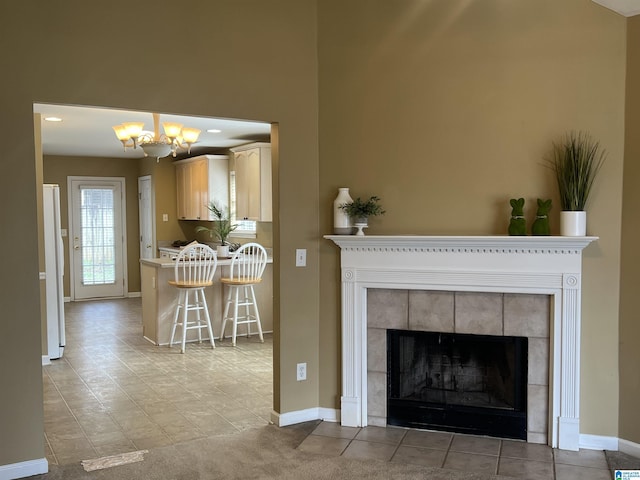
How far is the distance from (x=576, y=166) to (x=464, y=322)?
3.73 feet

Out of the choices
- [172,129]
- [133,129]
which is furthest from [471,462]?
[133,129]

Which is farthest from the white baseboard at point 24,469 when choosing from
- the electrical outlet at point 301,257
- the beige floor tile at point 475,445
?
the beige floor tile at point 475,445

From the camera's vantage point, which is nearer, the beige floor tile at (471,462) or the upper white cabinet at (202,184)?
the beige floor tile at (471,462)

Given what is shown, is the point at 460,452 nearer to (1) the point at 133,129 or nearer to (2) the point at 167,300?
(2) the point at 167,300

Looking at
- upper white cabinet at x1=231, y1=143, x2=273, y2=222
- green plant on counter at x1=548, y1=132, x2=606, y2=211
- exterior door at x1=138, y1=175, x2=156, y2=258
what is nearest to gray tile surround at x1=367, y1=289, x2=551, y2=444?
green plant on counter at x1=548, y1=132, x2=606, y2=211

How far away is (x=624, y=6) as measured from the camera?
3295 mm

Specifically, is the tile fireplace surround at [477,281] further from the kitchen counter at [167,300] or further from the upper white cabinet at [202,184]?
the upper white cabinet at [202,184]

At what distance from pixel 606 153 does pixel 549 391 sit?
143 cm

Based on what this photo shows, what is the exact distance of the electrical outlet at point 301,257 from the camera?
13.1 ft

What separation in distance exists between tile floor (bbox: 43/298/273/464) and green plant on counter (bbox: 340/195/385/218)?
153cm

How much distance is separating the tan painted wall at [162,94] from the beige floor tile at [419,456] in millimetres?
789

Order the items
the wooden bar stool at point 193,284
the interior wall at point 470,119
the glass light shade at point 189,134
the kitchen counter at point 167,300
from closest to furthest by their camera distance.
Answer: the interior wall at point 470,119
the glass light shade at point 189,134
the wooden bar stool at point 193,284
the kitchen counter at point 167,300

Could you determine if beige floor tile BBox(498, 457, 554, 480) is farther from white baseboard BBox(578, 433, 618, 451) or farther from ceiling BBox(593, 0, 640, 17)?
ceiling BBox(593, 0, 640, 17)

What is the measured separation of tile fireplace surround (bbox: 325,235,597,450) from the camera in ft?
11.5
